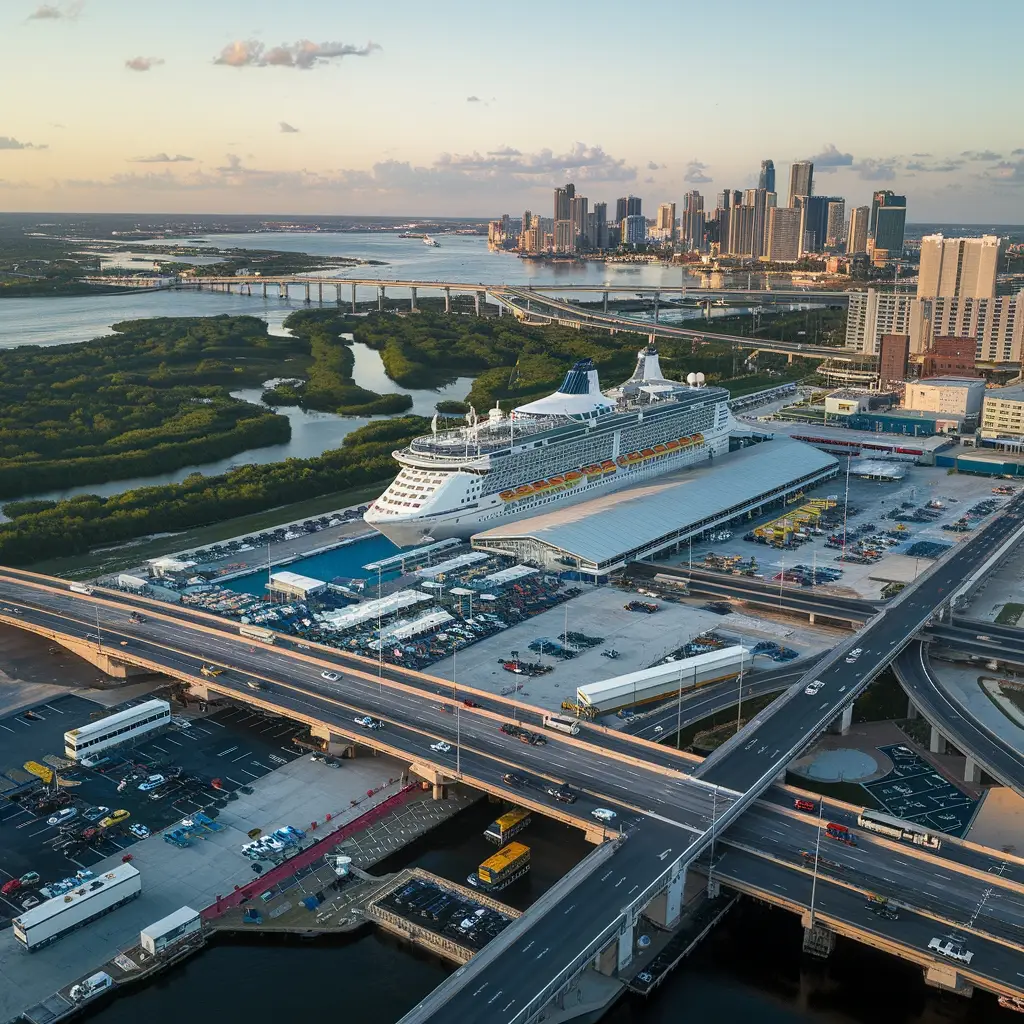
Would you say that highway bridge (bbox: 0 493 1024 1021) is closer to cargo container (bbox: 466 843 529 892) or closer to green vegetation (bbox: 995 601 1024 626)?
cargo container (bbox: 466 843 529 892)

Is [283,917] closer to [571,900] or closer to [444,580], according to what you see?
[571,900]

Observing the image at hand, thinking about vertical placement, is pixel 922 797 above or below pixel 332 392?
below

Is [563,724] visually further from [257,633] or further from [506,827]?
[257,633]

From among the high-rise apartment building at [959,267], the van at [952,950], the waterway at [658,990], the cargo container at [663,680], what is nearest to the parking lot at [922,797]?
the waterway at [658,990]

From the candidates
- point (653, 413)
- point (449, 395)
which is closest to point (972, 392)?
point (653, 413)

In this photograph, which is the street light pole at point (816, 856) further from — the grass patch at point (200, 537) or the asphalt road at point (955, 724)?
the grass patch at point (200, 537)

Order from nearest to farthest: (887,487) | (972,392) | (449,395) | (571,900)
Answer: (571,900)
(887,487)
(972,392)
(449,395)

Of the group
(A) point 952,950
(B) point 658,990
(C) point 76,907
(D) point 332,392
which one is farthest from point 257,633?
(D) point 332,392

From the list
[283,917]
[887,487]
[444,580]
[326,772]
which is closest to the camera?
[283,917]
